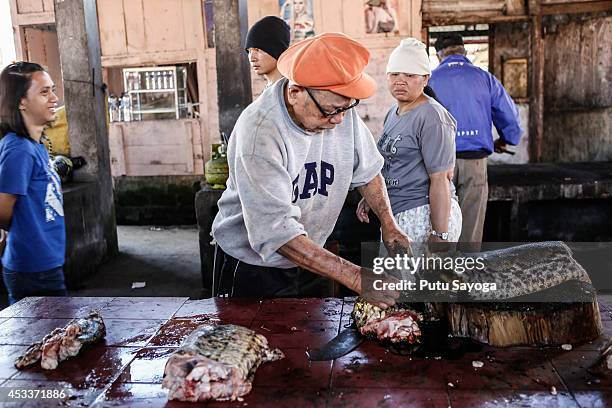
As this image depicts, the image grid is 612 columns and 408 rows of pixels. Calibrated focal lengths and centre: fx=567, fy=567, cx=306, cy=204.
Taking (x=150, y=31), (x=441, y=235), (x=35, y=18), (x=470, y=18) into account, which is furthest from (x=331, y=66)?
(x=35, y=18)

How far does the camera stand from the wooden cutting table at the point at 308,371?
2.21 metres

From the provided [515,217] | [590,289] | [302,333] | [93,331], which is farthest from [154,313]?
[515,217]

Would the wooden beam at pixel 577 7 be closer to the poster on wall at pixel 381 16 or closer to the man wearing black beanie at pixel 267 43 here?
the poster on wall at pixel 381 16

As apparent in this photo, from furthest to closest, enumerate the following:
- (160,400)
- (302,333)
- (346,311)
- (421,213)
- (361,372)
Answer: (421,213), (346,311), (302,333), (361,372), (160,400)

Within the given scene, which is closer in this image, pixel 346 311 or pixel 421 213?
pixel 346 311

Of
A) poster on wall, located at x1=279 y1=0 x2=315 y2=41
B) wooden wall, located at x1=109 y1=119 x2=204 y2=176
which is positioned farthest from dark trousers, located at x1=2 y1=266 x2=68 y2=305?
wooden wall, located at x1=109 y1=119 x2=204 y2=176

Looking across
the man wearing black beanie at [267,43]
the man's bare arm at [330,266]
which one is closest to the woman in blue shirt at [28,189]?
the man wearing black beanie at [267,43]

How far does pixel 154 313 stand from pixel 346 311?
3.51 feet

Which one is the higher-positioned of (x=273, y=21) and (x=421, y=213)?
(x=273, y=21)

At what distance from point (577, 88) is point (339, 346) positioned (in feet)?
29.9

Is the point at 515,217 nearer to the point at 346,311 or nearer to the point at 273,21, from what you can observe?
the point at 273,21

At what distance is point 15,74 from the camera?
3619 millimetres

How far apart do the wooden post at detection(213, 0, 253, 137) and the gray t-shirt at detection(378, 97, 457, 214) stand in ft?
10.2

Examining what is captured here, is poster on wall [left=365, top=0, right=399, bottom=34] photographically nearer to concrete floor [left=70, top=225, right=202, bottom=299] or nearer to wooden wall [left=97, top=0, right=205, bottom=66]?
wooden wall [left=97, top=0, right=205, bottom=66]
